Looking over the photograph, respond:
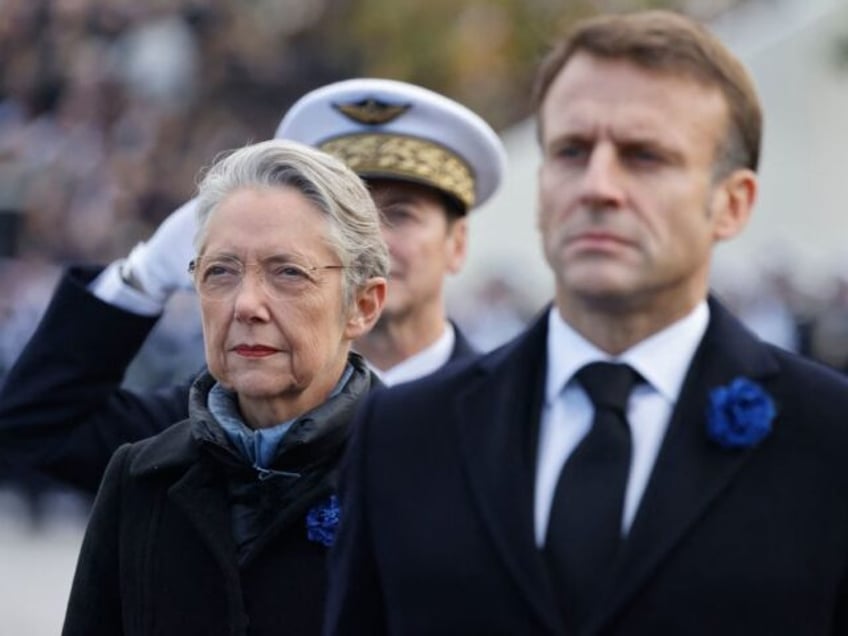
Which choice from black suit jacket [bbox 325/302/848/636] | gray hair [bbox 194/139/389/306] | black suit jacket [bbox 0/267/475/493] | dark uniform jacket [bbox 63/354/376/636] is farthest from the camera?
black suit jacket [bbox 0/267/475/493]

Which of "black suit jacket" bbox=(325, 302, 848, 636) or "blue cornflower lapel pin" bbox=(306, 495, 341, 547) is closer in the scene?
"black suit jacket" bbox=(325, 302, 848, 636)

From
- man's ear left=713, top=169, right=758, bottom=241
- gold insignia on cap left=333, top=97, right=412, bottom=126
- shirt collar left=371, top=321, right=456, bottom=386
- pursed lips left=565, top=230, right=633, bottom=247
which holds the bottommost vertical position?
pursed lips left=565, top=230, right=633, bottom=247

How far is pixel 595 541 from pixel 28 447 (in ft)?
6.86

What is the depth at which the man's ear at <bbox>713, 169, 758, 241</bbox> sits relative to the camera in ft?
10.4

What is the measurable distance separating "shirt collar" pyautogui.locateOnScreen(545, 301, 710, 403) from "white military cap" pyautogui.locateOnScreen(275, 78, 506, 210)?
7.37 feet

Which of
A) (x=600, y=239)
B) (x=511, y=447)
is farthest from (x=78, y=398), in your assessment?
(x=600, y=239)

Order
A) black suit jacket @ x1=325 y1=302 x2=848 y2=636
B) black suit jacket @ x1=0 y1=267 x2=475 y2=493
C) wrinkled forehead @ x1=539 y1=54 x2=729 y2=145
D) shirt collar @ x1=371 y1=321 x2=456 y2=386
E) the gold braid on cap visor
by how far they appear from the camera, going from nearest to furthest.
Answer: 1. black suit jacket @ x1=325 y1=302 x2=848 y2=636
2. wrinkled forehead @ x1=539 y1=54 x2=729 y2=145
3. black suit jacket @ x1=0 y1=267 x2=475 y2=493
4. shirt collar @ x1=371 y1=321 x2=456 y2=386
5. the gold braid on cap visor

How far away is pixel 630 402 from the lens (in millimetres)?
3090

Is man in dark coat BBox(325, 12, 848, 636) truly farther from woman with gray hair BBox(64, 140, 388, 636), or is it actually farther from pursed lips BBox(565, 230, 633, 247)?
woman with gray hair BBox(64, 140, 388, 636)

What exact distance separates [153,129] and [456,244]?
13296 millimetres

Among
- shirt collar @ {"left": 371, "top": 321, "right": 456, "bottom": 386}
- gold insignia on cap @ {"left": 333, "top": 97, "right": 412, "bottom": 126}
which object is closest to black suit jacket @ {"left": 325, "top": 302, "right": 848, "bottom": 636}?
shirt collar @ {"left": 371, "top": 321, "right": 456, "bottom": 386}

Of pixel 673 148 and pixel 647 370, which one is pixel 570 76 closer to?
pixel 673 148

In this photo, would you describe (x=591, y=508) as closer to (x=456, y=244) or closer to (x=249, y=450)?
(x=249, y=450)

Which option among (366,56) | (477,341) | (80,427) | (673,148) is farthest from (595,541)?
(366,56)
